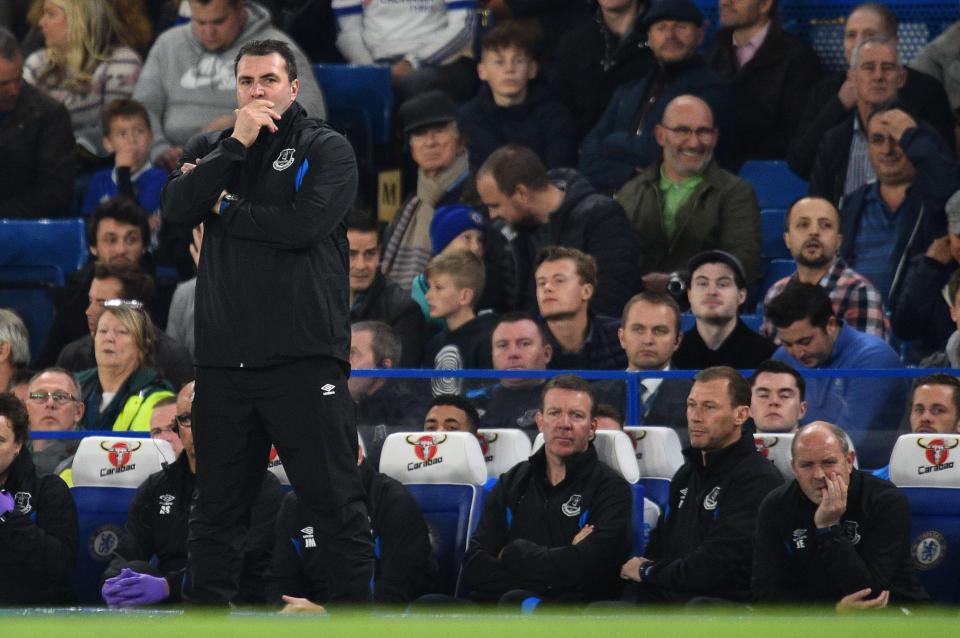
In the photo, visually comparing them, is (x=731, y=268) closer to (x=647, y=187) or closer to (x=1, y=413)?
(x=647, y=187)

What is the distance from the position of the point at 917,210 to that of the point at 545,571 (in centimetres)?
337

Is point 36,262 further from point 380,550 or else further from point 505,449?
point 380,550

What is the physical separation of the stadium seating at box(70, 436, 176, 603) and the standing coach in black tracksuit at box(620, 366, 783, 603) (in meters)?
2.31

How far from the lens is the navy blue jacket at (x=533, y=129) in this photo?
36.4 feet

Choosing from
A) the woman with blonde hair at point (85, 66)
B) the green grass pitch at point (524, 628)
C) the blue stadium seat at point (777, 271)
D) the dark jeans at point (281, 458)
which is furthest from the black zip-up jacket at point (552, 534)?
the woman with blonde hair at point (85, 66)

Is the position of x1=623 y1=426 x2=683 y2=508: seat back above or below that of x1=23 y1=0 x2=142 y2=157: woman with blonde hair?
below

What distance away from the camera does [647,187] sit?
33.8 feet

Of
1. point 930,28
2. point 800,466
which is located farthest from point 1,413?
point 930,28

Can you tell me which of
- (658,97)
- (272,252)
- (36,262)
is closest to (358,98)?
(658,97)

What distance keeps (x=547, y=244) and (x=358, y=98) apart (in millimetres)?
2410

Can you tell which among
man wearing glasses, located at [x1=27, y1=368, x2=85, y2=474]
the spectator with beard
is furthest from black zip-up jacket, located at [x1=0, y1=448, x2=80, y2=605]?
the spectator with beard

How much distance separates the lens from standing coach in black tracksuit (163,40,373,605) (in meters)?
5.73

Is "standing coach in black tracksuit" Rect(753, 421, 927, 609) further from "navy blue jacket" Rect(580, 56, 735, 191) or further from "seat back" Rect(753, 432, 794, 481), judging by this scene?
"navy blue jacket" Rect(580, 56, 735, 191)

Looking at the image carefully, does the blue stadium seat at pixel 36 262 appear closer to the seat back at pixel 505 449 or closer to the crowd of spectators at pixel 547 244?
the crowd of spectators at pixel 547 244
